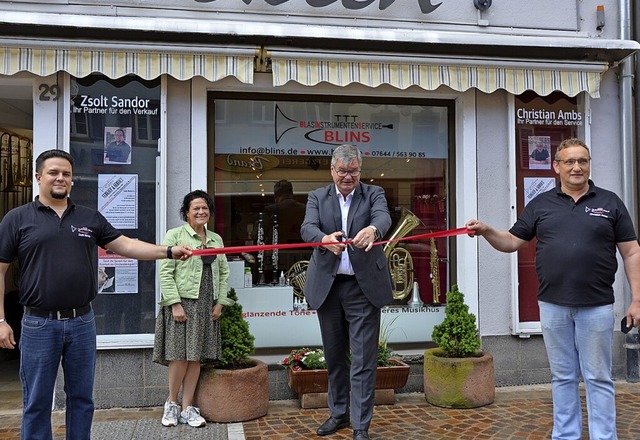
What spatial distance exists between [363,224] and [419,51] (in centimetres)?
227

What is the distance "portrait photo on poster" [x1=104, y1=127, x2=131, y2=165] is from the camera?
5695mm

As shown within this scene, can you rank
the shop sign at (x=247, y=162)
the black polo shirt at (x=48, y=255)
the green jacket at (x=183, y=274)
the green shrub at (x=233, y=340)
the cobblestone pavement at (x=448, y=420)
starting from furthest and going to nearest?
the shop sign at (x=247, y=162) → the green shrub at (x=233, y=340) → the green jacket at (x=183, y=274) → the cobblestone pavement at (x=448, y=420) → the black polo shirt at (x=48, y=255)

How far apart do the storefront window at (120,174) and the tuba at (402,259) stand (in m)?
2.60

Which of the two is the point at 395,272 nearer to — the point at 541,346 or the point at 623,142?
the point at 541,346

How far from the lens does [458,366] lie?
216 inches

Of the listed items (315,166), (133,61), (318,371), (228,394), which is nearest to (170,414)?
(228,394)

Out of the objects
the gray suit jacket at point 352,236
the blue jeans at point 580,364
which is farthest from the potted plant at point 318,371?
the blue jeans at point 580,364

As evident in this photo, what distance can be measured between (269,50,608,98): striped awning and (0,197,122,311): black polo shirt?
2.61 meters

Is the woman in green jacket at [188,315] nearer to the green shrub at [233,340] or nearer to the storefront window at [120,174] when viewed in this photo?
the green shrub at [233,340]

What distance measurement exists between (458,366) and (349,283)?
1718mm

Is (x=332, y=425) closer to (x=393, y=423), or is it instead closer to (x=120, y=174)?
(x=393, y=423)

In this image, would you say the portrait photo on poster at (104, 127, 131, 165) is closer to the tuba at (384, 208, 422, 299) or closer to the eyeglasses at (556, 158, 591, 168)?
the tuba at (384, 208, 422, 299)

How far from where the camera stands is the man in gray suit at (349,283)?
14.4 ft

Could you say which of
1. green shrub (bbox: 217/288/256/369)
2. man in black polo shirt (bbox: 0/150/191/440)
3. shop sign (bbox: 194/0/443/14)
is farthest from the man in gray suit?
shop sign (bbox: 194/0/443/14)
